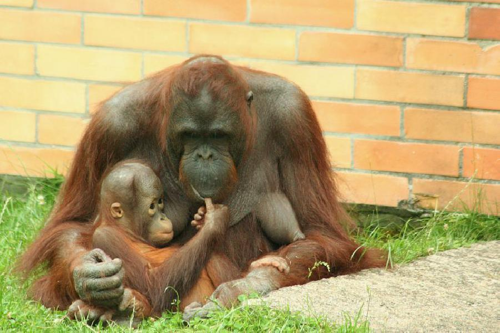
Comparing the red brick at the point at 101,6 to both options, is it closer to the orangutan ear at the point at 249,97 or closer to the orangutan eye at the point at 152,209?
the orangutan ear at the point at 249,97

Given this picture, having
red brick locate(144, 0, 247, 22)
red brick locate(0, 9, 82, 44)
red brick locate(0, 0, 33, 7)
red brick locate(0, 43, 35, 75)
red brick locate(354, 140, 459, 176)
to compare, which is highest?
red brick locate(144, 0, 247, 22)

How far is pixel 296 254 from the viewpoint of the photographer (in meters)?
4.47

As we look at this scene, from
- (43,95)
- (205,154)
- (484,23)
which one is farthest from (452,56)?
Answer: (43,95)

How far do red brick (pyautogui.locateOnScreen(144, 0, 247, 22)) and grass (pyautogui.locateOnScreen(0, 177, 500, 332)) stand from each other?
1187 millimetres

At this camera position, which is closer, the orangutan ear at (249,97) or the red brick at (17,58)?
the orangutan ear at (249,97)

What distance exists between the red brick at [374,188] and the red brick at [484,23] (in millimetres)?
914

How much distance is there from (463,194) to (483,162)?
0.70ft

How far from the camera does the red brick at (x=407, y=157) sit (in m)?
5.54

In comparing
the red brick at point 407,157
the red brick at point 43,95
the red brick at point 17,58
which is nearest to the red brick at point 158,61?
the red brick at point 43,95

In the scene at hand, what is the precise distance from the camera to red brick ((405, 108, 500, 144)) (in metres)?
5.50

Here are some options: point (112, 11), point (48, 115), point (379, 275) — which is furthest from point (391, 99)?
point (48, 115)

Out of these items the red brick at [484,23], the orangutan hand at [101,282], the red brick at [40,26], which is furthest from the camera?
the red brick at [40,26]

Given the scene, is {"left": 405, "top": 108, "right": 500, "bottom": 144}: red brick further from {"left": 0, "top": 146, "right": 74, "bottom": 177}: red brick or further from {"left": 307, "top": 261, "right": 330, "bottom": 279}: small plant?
{"left": 0, "top": 146, "right": 74, "bottom": 177}: red brick

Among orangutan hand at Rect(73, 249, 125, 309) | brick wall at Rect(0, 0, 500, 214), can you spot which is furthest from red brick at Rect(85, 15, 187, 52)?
orangutan hand at Rect(73, 249, 125, 309)
